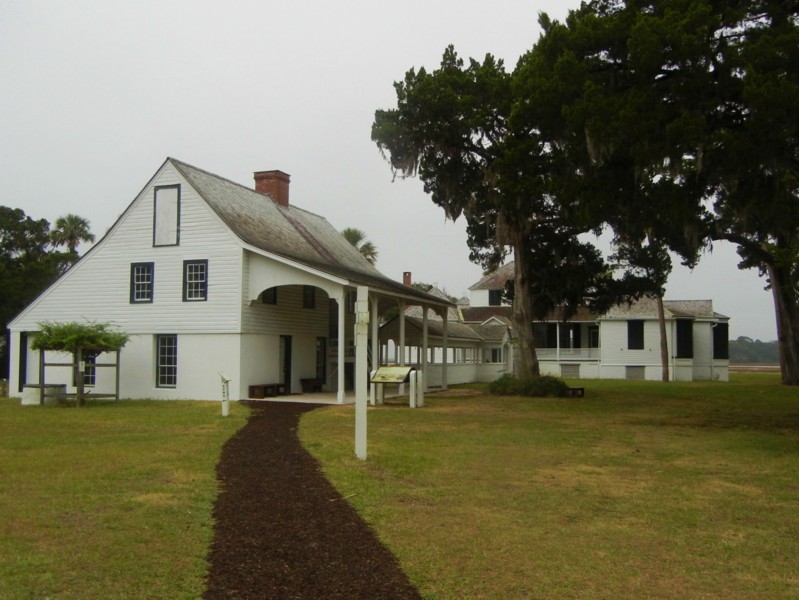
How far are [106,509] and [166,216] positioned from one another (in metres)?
18.2

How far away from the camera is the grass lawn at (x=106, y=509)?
5996 millimetres

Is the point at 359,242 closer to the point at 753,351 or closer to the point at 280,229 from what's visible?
the point at 280,229

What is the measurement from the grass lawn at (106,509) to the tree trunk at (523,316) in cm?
1734

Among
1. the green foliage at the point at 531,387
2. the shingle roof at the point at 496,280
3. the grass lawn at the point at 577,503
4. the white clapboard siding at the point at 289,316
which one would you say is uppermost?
the shingle roof at the point at 496,280

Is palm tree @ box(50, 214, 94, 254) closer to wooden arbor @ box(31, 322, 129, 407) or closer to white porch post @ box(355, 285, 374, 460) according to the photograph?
wooden arbor @ box(31, 322, 129, 407)

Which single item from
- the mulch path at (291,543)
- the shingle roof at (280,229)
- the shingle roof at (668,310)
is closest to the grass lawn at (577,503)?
the mulch path at (291,543)

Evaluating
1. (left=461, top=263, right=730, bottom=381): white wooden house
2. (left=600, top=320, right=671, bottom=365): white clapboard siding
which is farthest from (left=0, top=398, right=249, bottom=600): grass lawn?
(left=600, top=320, right=671, bottom=365): white clapboard siding

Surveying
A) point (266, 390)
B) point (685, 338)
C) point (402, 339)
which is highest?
point (685, 338)

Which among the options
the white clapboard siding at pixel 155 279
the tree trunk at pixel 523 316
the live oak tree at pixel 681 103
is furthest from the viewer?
the tree trunk at pixel 523 316

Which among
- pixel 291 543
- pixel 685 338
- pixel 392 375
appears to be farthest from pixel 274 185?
pixel 685 338

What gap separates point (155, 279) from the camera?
83.1 ft

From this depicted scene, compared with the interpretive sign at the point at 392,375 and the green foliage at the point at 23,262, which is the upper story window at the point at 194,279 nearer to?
the interpretive sign at the point at 392,375

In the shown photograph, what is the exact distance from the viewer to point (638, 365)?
162 ft

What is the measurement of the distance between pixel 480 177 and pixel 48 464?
67.8 feet
